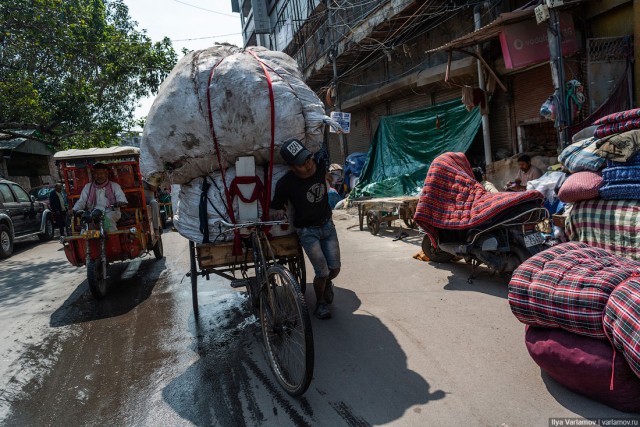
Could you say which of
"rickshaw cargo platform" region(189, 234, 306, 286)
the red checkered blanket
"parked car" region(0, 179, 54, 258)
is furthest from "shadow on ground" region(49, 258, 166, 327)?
"parked car" region(0, 179, 54, 258)

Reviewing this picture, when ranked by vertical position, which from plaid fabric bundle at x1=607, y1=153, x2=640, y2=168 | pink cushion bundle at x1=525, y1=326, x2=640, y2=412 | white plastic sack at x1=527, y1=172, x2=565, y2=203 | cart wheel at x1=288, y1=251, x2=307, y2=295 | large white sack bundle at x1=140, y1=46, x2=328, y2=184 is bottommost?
pink cushion bundle at x1=525, y1=326, x2=640, y2=412

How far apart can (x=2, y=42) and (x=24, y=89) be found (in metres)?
1.21

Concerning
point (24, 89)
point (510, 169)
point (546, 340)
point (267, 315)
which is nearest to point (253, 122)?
point (267, 315)

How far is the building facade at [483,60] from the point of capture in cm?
709

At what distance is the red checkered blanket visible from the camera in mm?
5062

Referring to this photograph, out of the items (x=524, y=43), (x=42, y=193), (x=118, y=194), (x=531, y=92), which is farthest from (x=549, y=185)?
(x=42, y=193)

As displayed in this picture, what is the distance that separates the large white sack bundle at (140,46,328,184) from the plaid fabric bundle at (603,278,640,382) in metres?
2.50

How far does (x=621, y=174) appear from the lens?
151 inches

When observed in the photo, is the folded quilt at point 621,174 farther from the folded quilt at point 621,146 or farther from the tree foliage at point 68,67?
the tree foliage at point 68,67

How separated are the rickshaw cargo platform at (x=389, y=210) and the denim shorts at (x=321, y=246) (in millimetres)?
4514

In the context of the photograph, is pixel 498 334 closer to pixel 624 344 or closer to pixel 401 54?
pixel 624 344

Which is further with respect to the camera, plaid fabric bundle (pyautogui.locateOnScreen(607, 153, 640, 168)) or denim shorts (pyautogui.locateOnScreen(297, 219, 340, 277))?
denim shorts (pyautogui.locateOnScreen(297, 219, 340, 277))

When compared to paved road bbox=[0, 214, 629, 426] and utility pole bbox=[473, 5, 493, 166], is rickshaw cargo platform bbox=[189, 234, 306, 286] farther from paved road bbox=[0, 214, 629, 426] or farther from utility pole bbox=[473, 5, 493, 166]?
utility pole bbox=[473, 5, 493, 166]

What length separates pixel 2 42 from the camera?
428 inches
